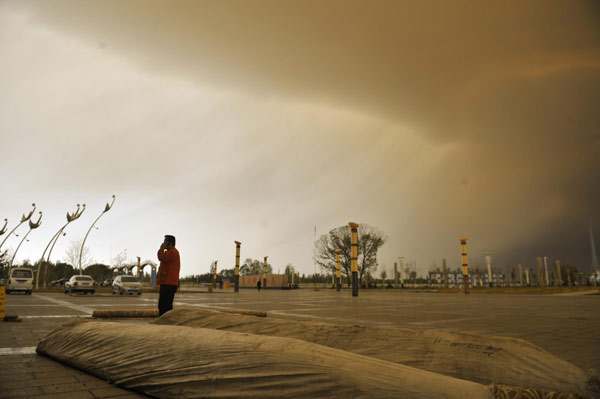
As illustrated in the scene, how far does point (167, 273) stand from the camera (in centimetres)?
679

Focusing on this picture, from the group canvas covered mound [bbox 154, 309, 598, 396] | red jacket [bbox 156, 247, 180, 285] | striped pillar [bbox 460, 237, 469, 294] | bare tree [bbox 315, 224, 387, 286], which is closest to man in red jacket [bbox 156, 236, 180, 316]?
red jacket [bbox 156, 247, 180, 285]

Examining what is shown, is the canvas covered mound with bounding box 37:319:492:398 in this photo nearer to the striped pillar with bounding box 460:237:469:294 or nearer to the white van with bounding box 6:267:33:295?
the striped pillar with bounding box 460:237:469:294

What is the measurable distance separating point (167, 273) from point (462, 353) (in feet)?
18.6

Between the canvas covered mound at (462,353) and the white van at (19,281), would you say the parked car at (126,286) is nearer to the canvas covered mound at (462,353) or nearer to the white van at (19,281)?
the white van at (19,281)

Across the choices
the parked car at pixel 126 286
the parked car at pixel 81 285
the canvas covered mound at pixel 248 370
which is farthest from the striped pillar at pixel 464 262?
the canvas covered mound at pixel 248 370

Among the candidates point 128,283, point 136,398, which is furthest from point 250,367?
point 128,283

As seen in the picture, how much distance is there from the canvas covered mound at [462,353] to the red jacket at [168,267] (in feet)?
13.8

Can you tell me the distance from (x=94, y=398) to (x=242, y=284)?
61.1 meters

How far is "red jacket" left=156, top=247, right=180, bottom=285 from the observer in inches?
265

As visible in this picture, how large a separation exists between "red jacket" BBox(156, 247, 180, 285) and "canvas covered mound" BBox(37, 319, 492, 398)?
376cm

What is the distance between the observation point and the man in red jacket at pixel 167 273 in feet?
22.0

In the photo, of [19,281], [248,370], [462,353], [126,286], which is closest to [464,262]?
[126,286]

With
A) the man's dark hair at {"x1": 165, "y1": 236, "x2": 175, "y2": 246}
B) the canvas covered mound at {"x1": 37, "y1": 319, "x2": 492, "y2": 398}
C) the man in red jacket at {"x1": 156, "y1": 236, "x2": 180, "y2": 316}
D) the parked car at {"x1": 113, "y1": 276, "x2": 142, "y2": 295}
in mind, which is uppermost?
the man's dark hair at {"x1": 165, "y1": 236, "x2": 175, "y2": 246}

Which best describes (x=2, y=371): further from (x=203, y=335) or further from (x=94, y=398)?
(x=203, y=335)
